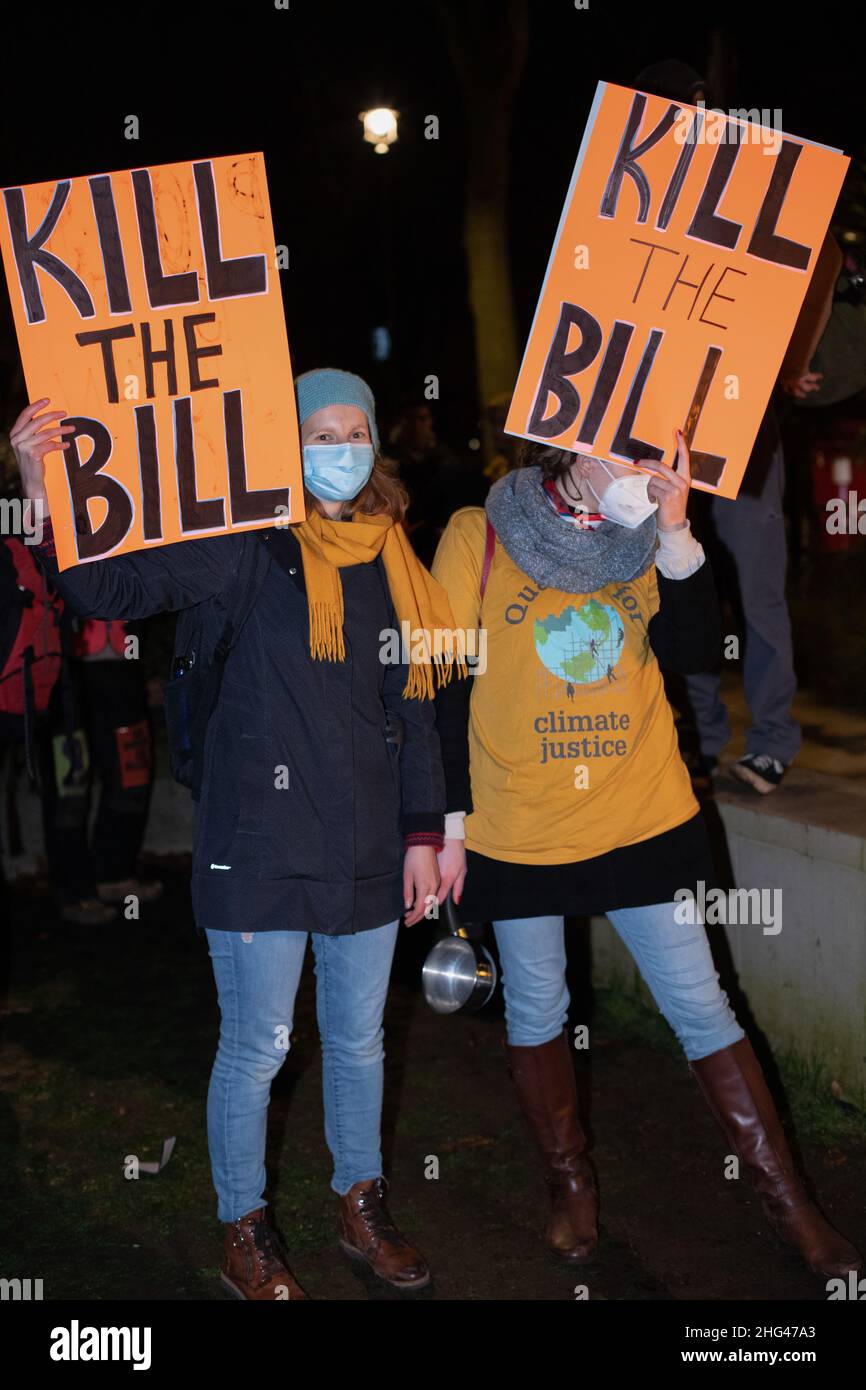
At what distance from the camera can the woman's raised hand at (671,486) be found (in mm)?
3453

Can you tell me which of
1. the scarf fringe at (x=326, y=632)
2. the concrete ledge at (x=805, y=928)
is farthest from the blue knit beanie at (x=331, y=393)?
the concrete ledge at (x=805, y=928)

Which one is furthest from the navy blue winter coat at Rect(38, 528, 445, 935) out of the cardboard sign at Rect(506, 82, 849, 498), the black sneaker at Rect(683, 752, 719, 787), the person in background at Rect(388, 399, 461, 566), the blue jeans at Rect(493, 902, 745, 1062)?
the person in background at Rect(388, 399, 461, 566)

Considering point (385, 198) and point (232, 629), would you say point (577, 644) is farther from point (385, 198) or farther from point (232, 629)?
point (385, 198)

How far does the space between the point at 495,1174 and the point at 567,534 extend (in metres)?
1.93

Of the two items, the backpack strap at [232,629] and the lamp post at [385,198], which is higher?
the lamp post at [385,198]

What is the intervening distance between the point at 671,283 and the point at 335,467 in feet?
2.89

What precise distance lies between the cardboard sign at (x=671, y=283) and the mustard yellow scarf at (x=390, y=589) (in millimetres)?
399

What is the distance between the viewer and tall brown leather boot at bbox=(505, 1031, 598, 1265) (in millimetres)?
3844

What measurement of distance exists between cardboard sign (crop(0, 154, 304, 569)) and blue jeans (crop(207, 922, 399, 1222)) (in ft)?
3.22

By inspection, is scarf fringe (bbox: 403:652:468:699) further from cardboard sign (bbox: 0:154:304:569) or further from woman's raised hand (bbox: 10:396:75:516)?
woman's raised hand (bbox: 10:396:75:516)

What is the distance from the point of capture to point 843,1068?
459 centimetres

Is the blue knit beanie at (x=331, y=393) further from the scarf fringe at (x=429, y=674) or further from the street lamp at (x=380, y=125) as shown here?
the street lamp at (x=380, y=125)

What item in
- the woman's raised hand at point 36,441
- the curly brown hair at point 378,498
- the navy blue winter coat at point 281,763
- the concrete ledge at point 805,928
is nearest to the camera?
the woman's raised hand at point 36,441

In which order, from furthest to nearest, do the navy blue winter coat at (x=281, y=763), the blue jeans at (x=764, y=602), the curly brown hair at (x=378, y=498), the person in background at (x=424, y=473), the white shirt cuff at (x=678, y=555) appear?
the person in background at (x=424, y=473), the blue jeans at (x=764, y=602), the curly brown hair at (x=378, y=498), the white shirt cuff at (x=678, y=555), the navy blue winter coat at (x=281, y=763)
